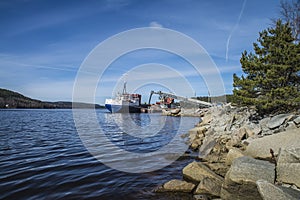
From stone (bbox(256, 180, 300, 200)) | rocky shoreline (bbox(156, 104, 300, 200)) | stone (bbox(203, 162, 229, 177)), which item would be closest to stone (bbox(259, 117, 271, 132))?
rocky shoreline (bbox(156, 104, 300, 200))

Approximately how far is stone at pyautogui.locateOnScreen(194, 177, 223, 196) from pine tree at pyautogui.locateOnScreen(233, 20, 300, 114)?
26.1 ft

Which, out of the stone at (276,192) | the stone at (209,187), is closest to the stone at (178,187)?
the stone at (209,187)

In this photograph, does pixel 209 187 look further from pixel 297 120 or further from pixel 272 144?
pixel 297 120

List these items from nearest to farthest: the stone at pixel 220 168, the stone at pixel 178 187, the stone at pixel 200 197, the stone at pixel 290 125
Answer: the stone at pixel 200 197
the stone at pixel 178 187
the stone at pixel 220 168
the stone at pixel 290 125

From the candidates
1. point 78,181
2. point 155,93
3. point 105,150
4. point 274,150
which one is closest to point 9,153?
point 105,150

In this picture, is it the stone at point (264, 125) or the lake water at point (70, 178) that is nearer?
the lake water at point (70, 178)

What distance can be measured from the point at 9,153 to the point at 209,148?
36.8 feet

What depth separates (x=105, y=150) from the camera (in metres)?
13.6

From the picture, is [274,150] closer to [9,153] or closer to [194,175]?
[194,175]

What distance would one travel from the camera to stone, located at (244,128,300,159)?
28.4 feet

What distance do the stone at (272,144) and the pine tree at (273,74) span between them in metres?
3.70

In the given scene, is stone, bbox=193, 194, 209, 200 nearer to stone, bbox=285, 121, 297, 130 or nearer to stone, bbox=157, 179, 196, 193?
stone, bbox=157, 179, 196, 193

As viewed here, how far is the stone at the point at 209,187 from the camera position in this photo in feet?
20.9

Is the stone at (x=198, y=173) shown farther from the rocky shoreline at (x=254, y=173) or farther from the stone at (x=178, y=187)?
the stone at (x=178, y=187)
